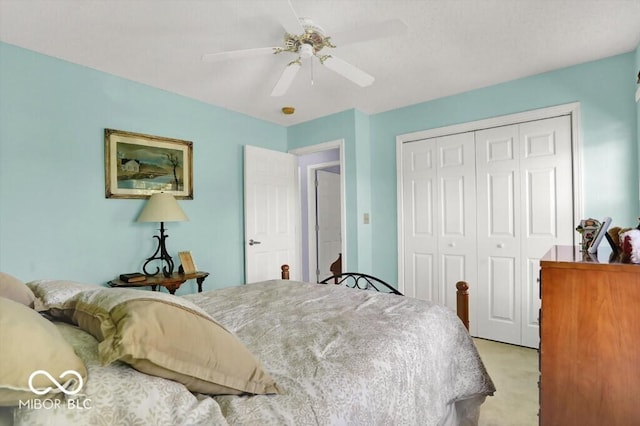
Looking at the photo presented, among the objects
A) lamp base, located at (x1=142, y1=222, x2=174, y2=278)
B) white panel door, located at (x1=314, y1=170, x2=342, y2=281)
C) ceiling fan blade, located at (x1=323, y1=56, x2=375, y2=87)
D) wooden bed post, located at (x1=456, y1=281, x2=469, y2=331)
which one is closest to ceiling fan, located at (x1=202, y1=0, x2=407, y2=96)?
ceiling fan blade, located at (x1=323, y1=56, x2=375, y2=87)

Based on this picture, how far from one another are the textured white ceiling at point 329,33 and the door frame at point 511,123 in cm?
35

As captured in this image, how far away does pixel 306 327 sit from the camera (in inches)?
55.2

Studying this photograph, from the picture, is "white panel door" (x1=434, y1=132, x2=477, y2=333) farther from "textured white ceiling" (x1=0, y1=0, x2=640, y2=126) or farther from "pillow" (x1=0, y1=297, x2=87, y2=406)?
"pillow" (x1=0, y1=297, x2=87, y2=406)

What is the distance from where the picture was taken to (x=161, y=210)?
2.75 meters

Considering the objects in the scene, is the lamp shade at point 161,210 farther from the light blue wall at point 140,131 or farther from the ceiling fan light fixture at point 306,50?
the ceiling fan light fixture at point 306,50

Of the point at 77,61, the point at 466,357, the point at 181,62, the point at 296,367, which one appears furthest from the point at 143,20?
the point at 466,357

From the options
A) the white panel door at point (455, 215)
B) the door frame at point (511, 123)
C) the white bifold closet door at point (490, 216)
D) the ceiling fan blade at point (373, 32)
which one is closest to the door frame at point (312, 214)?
the door frame at point (511, 123)

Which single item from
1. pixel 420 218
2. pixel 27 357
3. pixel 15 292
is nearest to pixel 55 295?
pixel 15 292

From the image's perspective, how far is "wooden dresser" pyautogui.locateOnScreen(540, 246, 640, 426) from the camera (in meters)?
1.23

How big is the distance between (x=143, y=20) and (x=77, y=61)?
0.93 m

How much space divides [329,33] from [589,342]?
2154mm

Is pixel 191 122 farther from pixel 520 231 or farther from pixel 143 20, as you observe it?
pixel 520 231

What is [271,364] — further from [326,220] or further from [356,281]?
[326,220]

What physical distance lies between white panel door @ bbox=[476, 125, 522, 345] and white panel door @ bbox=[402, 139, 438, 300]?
1.52 ft
